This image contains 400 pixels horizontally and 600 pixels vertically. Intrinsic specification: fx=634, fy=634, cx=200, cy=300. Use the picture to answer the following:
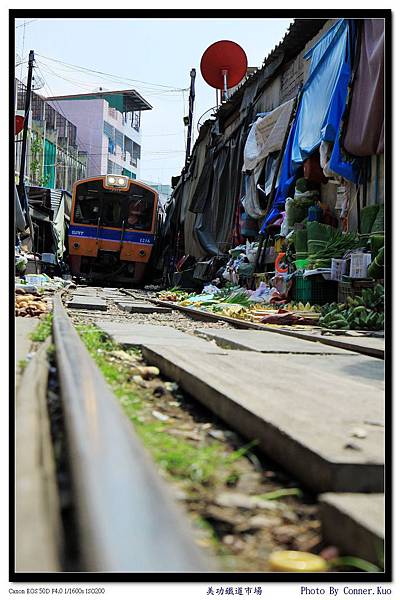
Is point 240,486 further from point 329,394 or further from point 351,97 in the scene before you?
point 351,97

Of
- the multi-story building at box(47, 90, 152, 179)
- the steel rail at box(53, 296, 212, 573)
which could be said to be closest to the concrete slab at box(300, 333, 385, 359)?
the steel rail at box(53, 296, 212, 573)

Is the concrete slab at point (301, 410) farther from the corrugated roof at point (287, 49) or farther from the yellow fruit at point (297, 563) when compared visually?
the corrugated roof at point (287, 49)

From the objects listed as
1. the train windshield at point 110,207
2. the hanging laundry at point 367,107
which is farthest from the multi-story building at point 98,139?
the hanging laundry at point 367,107

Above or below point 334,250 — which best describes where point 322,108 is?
above

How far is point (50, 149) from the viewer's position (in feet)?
53.9

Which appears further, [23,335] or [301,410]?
[23,335]

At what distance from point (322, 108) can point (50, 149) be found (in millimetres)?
11051

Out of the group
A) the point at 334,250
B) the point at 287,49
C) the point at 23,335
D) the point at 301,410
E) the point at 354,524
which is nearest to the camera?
the point at 354,524

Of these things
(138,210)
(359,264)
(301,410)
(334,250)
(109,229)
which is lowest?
(301,410)

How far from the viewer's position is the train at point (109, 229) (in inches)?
522

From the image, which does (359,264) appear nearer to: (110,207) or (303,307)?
(303,307)

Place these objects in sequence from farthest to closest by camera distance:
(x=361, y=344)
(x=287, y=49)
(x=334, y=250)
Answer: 1. (x=287, y=49)
2. (x=334, y=250)
3. (x=361, y=344)

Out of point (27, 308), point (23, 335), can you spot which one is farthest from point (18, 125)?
point (27, 308)

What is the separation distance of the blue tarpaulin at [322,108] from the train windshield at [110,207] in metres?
5.61
